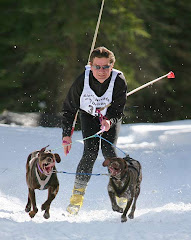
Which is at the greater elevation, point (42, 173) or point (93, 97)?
point (93, 97)

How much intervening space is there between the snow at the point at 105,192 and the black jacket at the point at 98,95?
56 cm

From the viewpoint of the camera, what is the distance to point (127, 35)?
12.0m

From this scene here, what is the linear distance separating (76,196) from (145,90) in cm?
931

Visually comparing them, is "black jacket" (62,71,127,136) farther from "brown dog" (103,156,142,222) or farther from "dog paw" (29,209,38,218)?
"dog paw" (29,209,38,218)

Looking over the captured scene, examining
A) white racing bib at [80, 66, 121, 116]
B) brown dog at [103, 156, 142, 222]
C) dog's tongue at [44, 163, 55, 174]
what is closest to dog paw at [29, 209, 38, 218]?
dog's tongue at [44, 163, 55, 174]

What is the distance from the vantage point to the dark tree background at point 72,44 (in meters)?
11.5

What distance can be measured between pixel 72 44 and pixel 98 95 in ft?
24.1

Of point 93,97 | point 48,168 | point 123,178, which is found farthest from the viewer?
point 93,97

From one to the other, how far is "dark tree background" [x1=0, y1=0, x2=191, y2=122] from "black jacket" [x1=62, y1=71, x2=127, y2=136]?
260 inches

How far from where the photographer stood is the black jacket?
4.73 metres

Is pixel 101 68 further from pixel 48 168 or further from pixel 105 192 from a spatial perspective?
pixel 105 192

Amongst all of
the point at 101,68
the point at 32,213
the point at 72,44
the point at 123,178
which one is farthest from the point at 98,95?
the point at 72,44

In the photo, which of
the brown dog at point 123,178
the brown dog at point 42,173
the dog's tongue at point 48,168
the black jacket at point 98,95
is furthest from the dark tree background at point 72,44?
Result: the dog's tongue at point 48,168

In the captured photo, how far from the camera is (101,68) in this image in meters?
4.56
